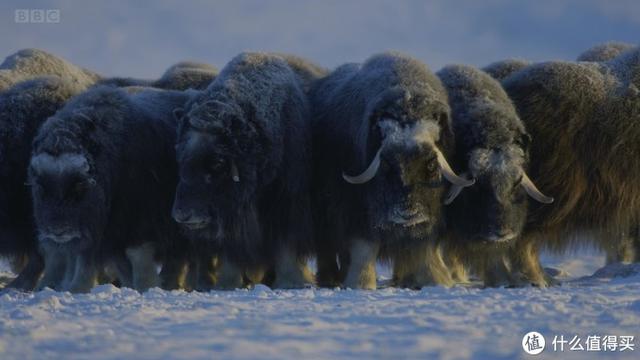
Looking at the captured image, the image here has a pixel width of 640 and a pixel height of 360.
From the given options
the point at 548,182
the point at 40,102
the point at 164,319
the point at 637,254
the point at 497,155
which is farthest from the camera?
the point at 637,254

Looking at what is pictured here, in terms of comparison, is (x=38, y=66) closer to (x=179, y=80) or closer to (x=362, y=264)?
(x=179, y=80)

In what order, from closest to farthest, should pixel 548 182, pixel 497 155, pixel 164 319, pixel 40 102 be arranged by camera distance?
pixel 164 319, pixel 497 155, pixel 548 182, pixel 40 102

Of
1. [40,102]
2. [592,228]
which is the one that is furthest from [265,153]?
[592,228]

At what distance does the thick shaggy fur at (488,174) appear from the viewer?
555 cm

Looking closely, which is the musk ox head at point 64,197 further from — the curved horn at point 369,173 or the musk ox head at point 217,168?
the curved horn at point 369,173

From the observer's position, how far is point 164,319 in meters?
3.26

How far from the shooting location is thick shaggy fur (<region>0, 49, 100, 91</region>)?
7.54 m

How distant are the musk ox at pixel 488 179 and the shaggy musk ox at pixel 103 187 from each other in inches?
70.7

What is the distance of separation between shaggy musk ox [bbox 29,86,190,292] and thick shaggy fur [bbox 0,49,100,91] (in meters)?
1.58

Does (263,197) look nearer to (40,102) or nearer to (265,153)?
(265,153)

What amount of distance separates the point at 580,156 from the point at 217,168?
90.5 inches

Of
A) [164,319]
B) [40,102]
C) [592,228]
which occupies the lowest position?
[164,319]

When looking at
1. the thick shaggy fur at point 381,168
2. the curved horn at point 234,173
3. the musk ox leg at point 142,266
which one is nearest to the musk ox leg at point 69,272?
the musk ox leg at point 142,266

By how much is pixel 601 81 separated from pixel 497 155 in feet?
3.73
